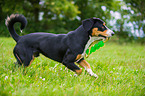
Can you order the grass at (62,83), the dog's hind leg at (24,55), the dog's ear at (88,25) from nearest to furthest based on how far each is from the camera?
the grass at (62,83)
the dog's ear at (88,25)
the dog's hind leg at (24,55)

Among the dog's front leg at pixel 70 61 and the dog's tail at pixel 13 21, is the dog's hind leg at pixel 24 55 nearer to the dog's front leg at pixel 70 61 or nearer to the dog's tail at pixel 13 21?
the dog's tail at pixel 13 21

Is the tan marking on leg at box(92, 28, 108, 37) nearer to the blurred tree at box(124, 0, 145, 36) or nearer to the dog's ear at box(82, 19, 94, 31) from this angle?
the dog's ear at box(82, 19, 94, 31)

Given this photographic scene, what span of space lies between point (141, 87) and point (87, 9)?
14.4 meters

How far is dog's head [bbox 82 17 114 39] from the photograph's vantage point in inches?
132

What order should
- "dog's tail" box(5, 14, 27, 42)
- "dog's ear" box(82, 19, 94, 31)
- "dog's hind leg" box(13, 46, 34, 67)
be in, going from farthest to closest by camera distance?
"dog's tail" box(5, 14, 27, 42) → "dog's hind leg" box(13, 46, 34, 67) → "dog's ear" box(82, 19, 94, 31)

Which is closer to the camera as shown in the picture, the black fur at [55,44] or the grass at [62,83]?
the grass at [62,83]

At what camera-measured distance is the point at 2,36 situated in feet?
14.9

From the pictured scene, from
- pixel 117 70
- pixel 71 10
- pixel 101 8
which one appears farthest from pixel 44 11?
pixel 117 70

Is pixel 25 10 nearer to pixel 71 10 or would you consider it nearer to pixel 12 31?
pixel 71 10

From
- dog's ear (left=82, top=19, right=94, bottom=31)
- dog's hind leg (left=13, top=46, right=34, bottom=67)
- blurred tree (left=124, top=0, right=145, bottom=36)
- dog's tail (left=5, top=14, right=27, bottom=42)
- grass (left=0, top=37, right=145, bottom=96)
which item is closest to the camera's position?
grass (left=0, top=37, right=145, bottom=96)

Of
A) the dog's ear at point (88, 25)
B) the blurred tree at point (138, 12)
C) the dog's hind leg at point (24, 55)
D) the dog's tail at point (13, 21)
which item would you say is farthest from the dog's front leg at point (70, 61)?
the blurred tree at point (138, 12)

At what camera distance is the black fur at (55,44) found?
3393mm

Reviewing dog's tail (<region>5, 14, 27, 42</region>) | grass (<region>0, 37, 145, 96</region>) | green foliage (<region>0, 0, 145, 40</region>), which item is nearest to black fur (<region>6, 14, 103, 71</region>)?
dog's tail (<region>5, 14, 27, 42</region>)

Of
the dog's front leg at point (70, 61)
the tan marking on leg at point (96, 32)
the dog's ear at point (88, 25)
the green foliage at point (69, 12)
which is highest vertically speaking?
the dog's ear at point (88, 25)
